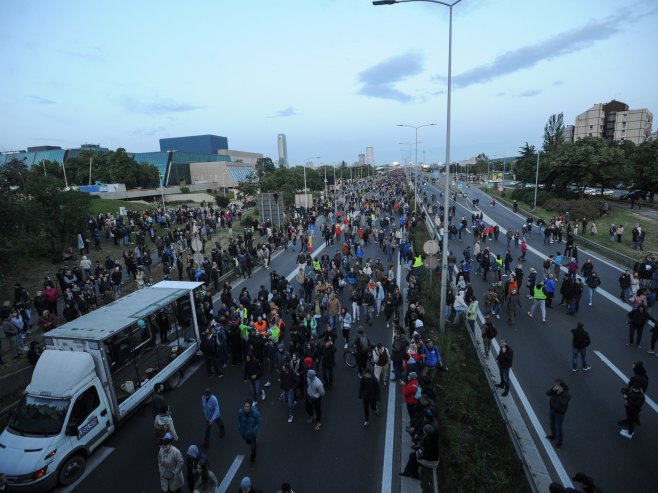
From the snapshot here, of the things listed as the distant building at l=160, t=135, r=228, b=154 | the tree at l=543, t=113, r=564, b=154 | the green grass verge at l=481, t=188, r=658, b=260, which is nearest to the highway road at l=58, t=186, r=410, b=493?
the green grass verge at l=481, t=188, r=658, b=260

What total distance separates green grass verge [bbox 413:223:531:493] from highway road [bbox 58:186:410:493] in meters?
1.09

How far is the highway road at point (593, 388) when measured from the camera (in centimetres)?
742

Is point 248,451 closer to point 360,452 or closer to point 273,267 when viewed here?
point 360,452

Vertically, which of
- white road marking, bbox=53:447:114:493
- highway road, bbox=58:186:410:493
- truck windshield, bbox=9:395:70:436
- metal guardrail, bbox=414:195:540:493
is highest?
truck windshield, bbox=9:395:70:436

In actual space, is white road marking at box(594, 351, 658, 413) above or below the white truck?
below

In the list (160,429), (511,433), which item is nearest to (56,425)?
(160,429)

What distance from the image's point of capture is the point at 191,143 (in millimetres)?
167875

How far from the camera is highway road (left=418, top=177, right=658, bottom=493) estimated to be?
24.3 ft

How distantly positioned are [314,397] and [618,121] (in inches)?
5463

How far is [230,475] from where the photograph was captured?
24.8 feet

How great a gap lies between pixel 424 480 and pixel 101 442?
6.83m

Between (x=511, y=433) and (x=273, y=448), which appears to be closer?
(x=511, y=433)

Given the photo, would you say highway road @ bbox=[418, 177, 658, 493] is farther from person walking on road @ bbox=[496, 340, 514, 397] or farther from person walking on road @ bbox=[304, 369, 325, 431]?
person walking on road @ bbox=[304, 369, 325, 431]

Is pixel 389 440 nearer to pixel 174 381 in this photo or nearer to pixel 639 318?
pixel 174 381
